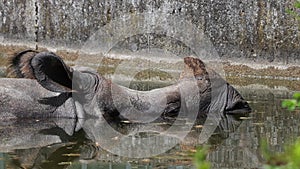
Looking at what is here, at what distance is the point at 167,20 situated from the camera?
21.1 m

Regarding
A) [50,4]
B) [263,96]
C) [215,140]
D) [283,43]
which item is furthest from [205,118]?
[50,4]

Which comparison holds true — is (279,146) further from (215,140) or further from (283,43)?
(283,43)

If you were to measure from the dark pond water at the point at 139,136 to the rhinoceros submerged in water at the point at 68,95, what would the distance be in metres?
0.24

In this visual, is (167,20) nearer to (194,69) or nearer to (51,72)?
(194,69)

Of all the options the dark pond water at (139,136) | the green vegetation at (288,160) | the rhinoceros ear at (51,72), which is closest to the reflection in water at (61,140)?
the dark pond water at (139,136)

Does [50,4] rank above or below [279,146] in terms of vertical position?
above

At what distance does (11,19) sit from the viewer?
21141mm

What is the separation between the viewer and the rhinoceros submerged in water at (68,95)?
9.63 metres

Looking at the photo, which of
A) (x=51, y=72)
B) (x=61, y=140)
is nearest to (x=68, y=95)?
(x=51, y=72)

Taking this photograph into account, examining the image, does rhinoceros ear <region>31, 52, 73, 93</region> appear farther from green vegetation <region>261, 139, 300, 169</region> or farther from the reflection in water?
green vegetation <region>261, 139, 300, 169</region>

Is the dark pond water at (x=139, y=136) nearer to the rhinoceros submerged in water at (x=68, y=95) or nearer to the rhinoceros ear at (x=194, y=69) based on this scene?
the rhinoceros submerged in water at (x=68, y=95)

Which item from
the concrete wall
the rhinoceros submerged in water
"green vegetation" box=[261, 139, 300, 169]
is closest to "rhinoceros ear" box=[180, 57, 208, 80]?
the rhinoceros submerged in water

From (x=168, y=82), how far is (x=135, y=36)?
4.83m

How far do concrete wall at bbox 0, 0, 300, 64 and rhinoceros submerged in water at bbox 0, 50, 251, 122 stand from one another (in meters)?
9.67
